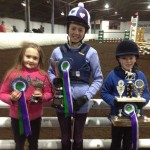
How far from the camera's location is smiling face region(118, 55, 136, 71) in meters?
2.00

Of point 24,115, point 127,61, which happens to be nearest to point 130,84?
point 127,61

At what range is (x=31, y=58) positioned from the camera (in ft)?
6.45

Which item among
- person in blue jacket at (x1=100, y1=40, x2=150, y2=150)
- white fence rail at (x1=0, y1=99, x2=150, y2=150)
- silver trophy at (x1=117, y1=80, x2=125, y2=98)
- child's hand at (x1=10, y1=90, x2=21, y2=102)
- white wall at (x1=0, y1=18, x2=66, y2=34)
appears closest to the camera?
child's hand at (x1=10, y1=90, x2=21, y2=102)

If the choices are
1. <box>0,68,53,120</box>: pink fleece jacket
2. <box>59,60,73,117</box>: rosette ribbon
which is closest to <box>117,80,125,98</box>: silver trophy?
<box>59,60,73,117</box>: rosette ribbon

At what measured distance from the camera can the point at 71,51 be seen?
1957 mm

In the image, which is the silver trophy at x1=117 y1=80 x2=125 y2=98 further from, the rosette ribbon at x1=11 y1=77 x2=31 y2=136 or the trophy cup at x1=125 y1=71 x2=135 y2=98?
the rosette ribbon at x1=11 y1=77 x2=31 y2=136

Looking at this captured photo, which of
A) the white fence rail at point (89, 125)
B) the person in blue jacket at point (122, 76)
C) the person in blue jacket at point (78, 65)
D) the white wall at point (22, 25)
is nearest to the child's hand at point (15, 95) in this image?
the person in blue jacket at point (78, 65)

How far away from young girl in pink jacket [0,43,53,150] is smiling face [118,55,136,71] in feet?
1.81

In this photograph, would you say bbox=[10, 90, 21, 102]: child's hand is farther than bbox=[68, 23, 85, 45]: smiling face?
No

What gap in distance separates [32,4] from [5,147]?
2209 cm

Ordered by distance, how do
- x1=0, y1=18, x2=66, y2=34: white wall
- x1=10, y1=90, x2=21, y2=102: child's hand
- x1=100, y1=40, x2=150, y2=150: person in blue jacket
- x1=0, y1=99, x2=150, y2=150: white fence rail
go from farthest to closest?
x1=0, y1=18, x2=66, y2=34: white wall
x1=0, y1=99, x2=150, y2=150: white fence rail
x1=100, y1=40, x2=150, y2=150: person in blue jacket
x1=10, y1=90, x2=21, y2=102: child's hand

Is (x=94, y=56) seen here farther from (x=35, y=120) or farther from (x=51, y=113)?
(x=51, y=113)

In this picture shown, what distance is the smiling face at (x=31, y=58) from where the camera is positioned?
196cm

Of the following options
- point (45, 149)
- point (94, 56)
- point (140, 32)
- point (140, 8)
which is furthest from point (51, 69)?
point (140, 8)
